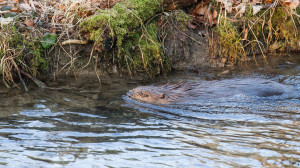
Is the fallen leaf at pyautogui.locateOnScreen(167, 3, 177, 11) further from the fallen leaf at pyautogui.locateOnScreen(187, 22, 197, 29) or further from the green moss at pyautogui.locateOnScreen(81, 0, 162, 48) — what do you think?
the fallen leaf at pyautogui.locateOnScreen(187, 22, 197, 29)

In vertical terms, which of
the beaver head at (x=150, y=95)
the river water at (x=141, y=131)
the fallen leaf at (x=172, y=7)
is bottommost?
the river water at (x=141, y=131)

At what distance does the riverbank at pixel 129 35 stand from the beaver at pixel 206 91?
1.04 meters

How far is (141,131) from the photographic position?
4.21 m

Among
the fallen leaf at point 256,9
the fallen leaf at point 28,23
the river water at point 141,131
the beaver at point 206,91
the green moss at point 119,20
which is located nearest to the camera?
the river water at point 141,131

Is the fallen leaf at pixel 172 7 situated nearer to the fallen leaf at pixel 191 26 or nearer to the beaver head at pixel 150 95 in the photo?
the fallen leaf at pixel 191 26

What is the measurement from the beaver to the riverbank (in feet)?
3.43

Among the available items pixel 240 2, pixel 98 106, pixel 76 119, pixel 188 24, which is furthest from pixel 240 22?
pixel 76 119

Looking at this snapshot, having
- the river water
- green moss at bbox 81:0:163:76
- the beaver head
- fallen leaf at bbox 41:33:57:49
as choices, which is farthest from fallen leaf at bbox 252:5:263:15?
fallen leaf at bbox 41:33:57:49

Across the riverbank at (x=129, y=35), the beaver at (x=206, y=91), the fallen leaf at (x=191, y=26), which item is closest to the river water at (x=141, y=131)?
the beaver at (x=206, y=91)

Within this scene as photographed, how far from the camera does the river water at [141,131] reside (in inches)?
136

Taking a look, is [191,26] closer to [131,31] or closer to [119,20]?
[131,31]

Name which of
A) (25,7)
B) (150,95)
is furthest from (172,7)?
(25,7)

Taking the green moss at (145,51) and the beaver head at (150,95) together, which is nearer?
the beaver head at (150,95)

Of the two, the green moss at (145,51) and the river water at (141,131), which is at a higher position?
the green moss at (145,51)
